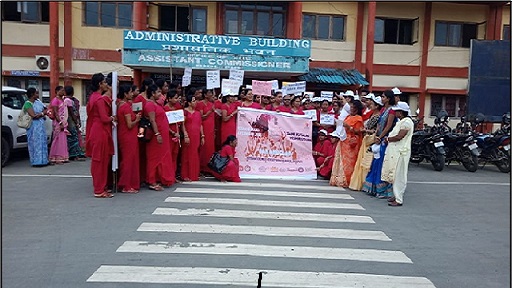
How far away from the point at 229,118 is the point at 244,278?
5.37m

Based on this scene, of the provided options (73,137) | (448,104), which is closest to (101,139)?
(73,137)

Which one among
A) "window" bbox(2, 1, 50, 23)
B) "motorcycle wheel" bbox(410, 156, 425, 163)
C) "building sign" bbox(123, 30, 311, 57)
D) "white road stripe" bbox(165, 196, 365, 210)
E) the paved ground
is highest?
"window" bbox(2, 1, 50, 23)

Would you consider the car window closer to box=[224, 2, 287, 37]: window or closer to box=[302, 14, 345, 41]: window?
box=[224, 2, 287, 37]: window

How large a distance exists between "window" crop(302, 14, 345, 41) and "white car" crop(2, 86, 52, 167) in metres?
11.8

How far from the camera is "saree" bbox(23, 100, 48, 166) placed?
9773 millimetres

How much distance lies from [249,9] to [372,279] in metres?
16.1

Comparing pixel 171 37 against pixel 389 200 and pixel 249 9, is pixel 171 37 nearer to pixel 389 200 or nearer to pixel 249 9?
pixel 249 9

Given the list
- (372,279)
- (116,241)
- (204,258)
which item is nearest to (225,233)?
(204,258)

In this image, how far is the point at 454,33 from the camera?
19766 millimetres

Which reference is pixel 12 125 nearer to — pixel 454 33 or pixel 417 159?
pixel 417 159

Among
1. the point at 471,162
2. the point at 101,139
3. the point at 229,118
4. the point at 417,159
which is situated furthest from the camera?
the point at 417,159

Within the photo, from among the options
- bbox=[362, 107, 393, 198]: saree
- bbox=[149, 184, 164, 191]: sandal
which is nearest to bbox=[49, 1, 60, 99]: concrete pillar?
bbox=[149, 184, 164, 191]: sandal

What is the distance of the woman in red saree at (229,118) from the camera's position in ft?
29.5

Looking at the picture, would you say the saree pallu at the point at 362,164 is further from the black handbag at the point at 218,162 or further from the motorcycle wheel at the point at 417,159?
the motorcycle wheel at the point at 417,159
